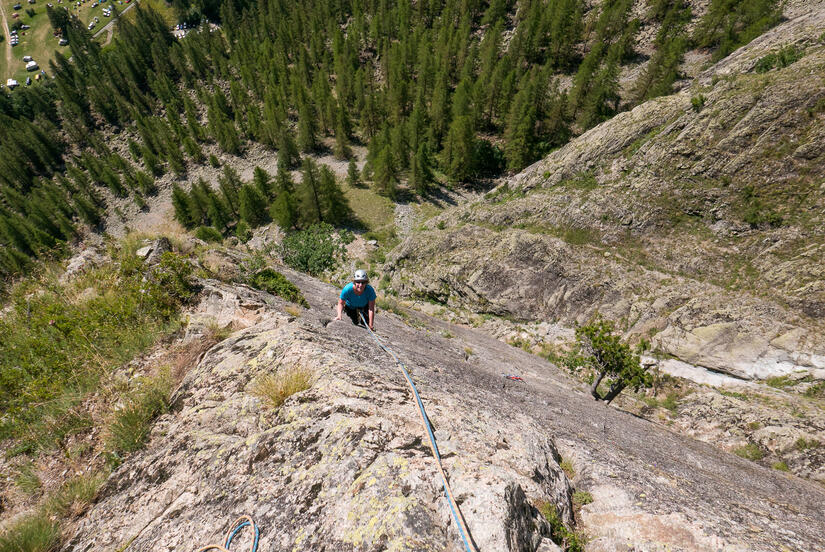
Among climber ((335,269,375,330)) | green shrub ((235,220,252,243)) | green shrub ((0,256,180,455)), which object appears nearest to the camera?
green shrub ((0,256,180,455))

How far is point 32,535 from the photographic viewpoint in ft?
11.7

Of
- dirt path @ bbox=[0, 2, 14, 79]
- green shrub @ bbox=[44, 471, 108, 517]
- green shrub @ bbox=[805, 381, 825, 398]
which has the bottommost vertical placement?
green shrub @ bbox=[805, 381, 825, 398]

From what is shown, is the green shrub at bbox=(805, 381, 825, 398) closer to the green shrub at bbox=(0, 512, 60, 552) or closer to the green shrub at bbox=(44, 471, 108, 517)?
the green shrub at bbox=(44, 471, 108, 517)

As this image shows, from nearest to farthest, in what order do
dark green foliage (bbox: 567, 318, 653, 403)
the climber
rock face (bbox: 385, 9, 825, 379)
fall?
the climber, dark green foliage (bbox: 567, 318, 653, 403), rock face (bbox: 385, 9, 825, 379)

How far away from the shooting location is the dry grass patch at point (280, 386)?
4.78 meters

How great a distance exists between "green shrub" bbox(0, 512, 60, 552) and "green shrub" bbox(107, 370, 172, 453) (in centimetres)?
96

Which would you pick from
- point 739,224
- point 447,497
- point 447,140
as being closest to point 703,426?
point 739,224

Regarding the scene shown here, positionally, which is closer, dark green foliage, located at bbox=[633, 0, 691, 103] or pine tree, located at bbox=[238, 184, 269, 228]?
dark green foliage, located at bbox=[633, 0, 691, 103]

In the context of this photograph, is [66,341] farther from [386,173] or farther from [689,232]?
[386,173]

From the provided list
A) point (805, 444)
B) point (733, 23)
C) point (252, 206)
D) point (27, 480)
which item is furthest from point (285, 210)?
point (733, 23)

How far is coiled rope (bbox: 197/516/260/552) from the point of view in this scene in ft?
10.3

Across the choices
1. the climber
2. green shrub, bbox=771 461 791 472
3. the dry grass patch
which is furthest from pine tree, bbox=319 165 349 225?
green shrub, bbox=771 461 791 472

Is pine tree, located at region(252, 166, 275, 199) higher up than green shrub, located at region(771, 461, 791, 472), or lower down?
higher up

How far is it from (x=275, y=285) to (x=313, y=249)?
115ft
